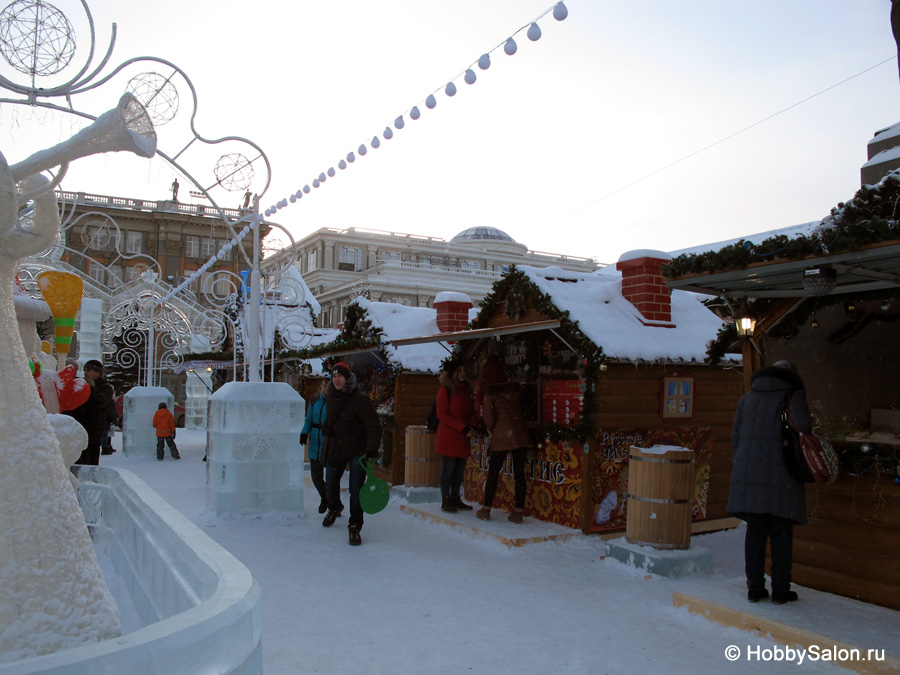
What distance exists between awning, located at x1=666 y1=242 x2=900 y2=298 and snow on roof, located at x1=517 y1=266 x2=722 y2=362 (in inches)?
76.3

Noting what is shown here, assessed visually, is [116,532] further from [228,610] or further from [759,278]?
[759,278]

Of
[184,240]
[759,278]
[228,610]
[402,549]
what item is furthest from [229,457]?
[184,240]

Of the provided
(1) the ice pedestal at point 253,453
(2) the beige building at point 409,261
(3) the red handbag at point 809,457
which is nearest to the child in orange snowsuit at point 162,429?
(1) the ice pedestal at point 253,453

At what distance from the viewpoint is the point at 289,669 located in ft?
12.9

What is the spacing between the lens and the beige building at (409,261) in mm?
52406

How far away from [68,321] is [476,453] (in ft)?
17.6

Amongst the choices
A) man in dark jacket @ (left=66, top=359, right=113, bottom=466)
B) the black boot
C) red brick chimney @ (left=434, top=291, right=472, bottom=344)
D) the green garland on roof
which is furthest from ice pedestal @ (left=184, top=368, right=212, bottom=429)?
the green garland on roof

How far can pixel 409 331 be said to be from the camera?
473 inches

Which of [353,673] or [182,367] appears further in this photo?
[182,367]

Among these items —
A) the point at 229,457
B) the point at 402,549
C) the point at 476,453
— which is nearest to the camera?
the point at 402,549

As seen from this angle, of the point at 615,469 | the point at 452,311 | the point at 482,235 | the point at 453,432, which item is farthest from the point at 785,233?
the point at 482,235

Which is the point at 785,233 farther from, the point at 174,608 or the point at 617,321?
the point at 174,608

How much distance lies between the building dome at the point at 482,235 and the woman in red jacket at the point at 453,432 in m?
60.8

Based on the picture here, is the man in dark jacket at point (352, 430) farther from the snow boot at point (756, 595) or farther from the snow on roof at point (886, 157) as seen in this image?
the snow on roof at point (886, 157)
